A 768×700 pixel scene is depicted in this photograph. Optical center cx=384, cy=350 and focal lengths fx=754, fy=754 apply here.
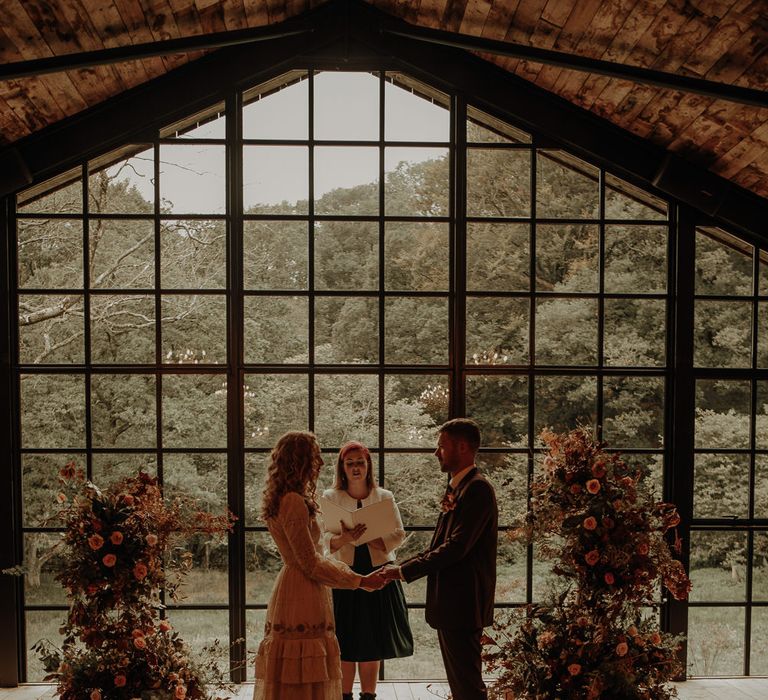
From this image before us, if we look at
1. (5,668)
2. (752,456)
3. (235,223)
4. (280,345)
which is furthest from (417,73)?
(5,668)

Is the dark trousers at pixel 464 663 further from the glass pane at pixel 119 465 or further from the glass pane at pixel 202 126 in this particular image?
the glass pane at pixel 202 126

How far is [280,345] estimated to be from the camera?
476 centimetres

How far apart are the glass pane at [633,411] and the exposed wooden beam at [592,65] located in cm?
182

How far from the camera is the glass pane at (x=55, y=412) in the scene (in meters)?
4.67

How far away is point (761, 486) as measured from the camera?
4.91 meters

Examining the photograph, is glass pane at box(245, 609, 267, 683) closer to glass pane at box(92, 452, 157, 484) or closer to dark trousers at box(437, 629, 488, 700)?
glass pane at box(92, 452, 157, 484)

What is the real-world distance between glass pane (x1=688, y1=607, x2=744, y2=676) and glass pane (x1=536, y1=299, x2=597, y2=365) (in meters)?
1.82

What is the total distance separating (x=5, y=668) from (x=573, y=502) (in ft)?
11.7

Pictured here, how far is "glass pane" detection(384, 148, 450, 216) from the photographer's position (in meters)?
4.79

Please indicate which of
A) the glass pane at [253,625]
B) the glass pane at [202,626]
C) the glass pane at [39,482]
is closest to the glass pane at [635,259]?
the glass pane at [253,625]

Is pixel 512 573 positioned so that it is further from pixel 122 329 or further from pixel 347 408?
pixel 122 329

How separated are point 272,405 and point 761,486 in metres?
3.21

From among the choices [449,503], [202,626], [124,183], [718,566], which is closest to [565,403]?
[718,566]

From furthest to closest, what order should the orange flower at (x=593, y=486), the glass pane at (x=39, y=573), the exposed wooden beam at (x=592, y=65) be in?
1. the glass pane at (x=39, y=573)
2. the exposed wooden beam at (x=592, y=65)
3. the orange flower at (x=593, y=486)
